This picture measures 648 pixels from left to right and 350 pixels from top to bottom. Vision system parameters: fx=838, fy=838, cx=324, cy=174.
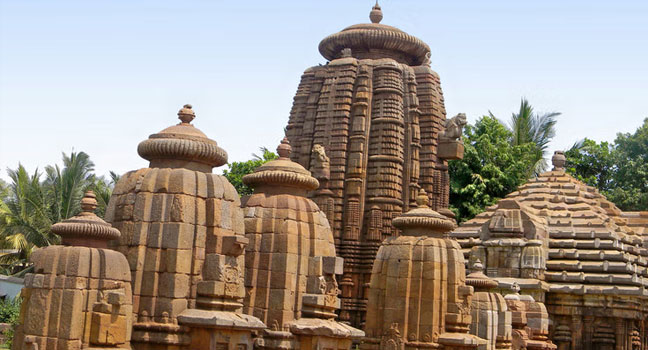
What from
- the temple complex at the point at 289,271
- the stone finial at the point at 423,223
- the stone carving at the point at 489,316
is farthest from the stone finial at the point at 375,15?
the temple complex at the point at 289,271

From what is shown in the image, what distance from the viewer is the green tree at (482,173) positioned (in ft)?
137

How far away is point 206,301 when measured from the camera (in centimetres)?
1332

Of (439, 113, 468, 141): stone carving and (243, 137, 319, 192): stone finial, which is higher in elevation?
(439, 113, 468, 141): stone carving

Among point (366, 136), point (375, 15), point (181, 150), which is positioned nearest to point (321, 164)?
point (366, 136)

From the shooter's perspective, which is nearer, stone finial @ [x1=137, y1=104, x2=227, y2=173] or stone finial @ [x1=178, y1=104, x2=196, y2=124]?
stone finial @ [x1=137, y1=104, x2=227, y2=173]

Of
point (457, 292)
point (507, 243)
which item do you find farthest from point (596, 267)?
point (457, 292)

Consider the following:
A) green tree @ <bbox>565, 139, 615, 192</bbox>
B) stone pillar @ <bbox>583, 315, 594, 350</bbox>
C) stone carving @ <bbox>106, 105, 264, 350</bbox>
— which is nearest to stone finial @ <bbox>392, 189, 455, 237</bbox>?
stone carving @ <bbox>106, 105, 264, 350</bbox>

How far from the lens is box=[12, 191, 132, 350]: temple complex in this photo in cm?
1170

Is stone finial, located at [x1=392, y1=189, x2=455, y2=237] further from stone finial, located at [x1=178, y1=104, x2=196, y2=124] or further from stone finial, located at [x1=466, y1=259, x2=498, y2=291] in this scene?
stone finial, located at [x1=178, y1=104, x2=196, y2=124]

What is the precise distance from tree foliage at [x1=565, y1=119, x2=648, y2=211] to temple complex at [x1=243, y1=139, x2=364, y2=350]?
3375 centimetres

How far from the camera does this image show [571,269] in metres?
27.9

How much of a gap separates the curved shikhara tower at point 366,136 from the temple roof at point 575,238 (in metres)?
2.20

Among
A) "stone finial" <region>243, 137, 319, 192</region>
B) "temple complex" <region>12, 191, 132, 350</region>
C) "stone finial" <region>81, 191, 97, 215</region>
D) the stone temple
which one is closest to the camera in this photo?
"temple complex" <region>12, 191, 132, 350</region>

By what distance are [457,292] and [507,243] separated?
389 inches
